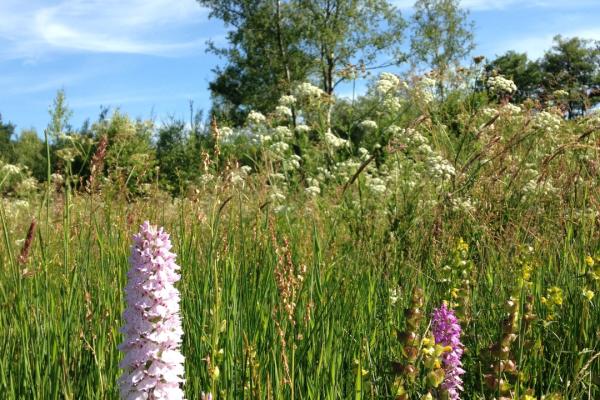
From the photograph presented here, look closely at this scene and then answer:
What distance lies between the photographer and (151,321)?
1.44m

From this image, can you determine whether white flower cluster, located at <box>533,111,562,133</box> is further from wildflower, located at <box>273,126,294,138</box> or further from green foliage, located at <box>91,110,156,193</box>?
green foliage, located at <box>91,110,156,193</box>

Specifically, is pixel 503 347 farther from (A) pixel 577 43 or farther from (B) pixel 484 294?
(A) pixel 577 43

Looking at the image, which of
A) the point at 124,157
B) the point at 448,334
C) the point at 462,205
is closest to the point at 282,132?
the point at 462,205

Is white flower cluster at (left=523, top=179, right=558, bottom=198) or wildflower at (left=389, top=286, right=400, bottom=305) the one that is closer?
wildflower at (left=389, top=286, right=400, bottom=305)

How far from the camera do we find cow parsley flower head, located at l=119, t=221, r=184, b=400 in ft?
4.71

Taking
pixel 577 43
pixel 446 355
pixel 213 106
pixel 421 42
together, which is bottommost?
pixel 446 355

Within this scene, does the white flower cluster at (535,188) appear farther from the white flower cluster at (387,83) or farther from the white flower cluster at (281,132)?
the white flower cluster at (281,132)

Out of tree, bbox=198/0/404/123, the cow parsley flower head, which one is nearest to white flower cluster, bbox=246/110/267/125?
the cow parsley flower head

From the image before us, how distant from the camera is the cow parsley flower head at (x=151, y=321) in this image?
1.44 meters

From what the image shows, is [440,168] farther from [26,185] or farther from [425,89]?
[26,185]

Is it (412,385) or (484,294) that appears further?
(484,294)

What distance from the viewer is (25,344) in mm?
2053

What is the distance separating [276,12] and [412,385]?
104ft


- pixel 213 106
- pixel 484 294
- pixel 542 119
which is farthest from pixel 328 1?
pixel 484 294
